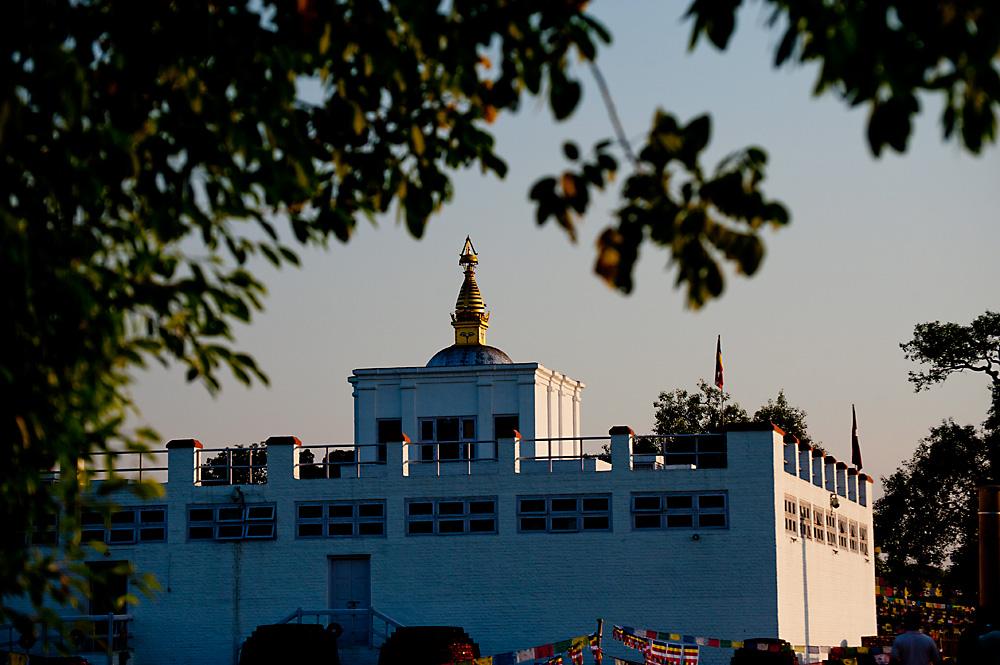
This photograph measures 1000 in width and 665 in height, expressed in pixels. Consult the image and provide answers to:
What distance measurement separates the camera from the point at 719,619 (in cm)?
4372

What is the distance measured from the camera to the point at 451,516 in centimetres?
4578

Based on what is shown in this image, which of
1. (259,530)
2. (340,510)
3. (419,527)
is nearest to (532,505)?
(419,527)

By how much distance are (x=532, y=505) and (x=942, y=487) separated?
127ft

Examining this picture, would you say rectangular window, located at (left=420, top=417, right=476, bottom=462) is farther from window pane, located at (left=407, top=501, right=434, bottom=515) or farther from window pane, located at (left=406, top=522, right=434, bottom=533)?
window pane, located at (left=406, top=522, right=434, bottom=533)

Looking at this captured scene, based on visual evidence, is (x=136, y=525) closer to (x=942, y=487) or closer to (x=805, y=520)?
(x=805, y=520)

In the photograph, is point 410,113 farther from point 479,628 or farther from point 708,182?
point 479,628

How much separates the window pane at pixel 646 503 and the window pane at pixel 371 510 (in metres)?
6.60

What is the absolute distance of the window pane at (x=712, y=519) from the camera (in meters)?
44.5

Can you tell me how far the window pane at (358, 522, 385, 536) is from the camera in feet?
151

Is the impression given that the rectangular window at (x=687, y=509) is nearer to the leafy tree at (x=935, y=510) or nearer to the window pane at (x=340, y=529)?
the window pane at (x=340, y=529)

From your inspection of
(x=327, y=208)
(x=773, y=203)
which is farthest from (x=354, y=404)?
(x=773, y=203)

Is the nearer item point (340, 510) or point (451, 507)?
point (451, 507)

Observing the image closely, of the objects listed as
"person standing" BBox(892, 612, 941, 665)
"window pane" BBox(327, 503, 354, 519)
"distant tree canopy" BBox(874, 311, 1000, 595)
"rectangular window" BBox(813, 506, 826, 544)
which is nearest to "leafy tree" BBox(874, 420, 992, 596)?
"distant tree canopy" BBox(874, 311, 1000, 595)

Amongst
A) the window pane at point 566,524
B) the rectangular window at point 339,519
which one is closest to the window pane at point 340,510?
the rectangular window at point 339,519
